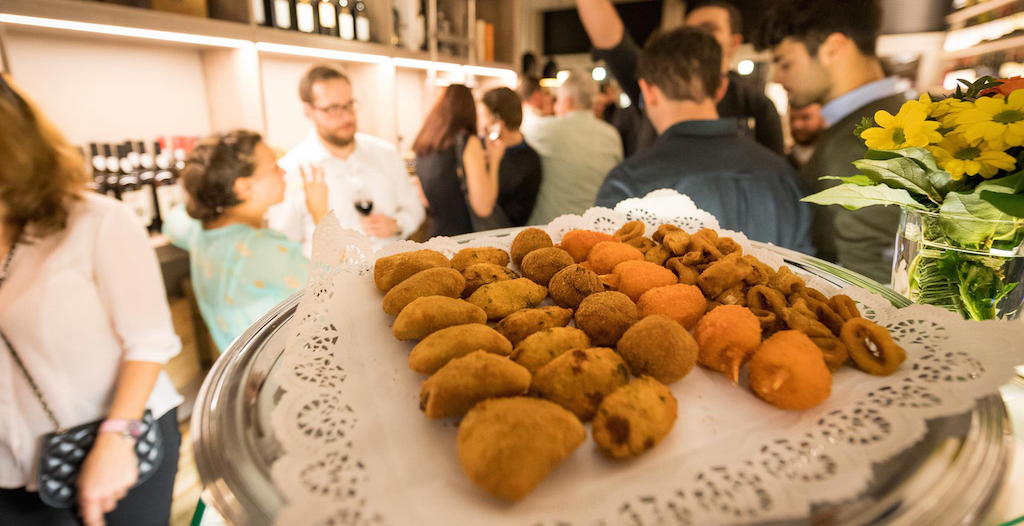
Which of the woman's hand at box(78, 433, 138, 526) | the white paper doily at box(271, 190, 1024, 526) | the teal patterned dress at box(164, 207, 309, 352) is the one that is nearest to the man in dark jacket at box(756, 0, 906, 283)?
the white paper doily at box(271, 190, 1024, 526)

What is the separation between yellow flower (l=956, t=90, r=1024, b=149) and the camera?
2.02 feet

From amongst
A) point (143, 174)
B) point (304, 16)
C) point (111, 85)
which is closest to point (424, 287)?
point (143, 174)

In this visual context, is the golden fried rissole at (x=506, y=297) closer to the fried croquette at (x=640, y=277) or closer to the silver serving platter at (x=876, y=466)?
the fried croquette at (x=640, y=277)

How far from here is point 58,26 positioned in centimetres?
147

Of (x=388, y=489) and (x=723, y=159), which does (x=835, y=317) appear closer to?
(x=388, y=489)

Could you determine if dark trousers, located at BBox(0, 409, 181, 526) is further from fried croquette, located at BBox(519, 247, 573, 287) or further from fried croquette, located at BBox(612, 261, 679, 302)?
fried croquette, located at BBox(612, 261, 679, 302)

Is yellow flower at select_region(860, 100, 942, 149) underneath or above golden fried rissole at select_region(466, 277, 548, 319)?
above

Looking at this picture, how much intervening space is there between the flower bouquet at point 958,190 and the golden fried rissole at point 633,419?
0.48 meters

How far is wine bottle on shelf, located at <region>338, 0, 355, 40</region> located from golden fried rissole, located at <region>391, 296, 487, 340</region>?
2.33 metres

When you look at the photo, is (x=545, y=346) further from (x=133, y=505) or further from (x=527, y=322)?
(x=133, y=505)

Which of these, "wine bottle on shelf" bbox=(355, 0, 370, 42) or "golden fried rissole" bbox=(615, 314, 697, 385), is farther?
"wine bottle on shelf" bbox=(355, 0, 370, 42)

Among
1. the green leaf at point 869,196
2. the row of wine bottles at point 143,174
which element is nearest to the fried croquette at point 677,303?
the green leaf at point 869,196

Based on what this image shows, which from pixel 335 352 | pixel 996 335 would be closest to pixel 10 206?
pixel 335 352

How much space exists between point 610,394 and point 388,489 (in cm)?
24
